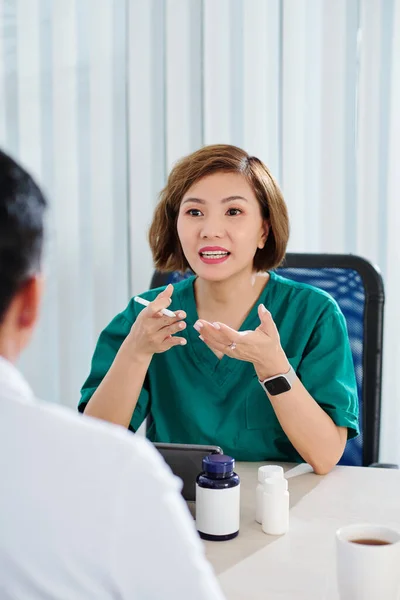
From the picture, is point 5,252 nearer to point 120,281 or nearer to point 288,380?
point 288,380

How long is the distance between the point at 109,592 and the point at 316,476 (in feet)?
2.79

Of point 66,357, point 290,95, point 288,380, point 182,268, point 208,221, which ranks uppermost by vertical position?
point 290,95

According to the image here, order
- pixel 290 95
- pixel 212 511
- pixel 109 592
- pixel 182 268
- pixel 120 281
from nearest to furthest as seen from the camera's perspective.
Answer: pixel 109 592 < pixel 212 511 < pixel 182 268 < pixel 290 95 < pixel 120 281

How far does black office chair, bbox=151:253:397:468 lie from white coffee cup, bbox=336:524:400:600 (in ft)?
2.75

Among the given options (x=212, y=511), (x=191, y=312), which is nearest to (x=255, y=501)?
(x=212, y=511)

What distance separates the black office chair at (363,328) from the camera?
5.33 feet

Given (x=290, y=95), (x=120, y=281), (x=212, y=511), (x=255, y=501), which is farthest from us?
(x=120, y=281)

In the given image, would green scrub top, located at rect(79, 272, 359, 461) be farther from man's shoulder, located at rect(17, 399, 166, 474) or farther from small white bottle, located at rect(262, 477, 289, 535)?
Result: man's shoulder, located at rect(17, 399, 166, 474)

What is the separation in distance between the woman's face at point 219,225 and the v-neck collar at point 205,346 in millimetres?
104

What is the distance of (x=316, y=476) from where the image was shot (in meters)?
1.29

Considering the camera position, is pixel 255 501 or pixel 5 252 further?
pixel 255 501

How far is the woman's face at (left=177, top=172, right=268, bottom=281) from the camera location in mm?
1487

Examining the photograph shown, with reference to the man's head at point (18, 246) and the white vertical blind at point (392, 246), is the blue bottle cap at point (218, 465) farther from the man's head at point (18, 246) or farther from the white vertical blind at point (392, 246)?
the white vertical blind at point (392, 246)

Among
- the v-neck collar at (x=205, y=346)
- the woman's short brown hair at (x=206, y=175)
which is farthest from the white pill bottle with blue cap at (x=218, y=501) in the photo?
the woman's short brown hair at (x=206, y=175)
